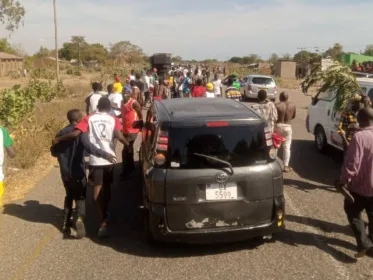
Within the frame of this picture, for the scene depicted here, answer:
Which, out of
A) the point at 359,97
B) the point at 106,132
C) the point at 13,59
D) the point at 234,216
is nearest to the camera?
the point at 234,216

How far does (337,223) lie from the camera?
5918 millimetres

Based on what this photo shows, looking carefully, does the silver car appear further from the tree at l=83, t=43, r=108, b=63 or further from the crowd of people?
the tree at l=83, t=43, r=108, b=63

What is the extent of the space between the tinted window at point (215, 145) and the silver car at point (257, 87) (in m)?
19.5

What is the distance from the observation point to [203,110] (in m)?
5.18

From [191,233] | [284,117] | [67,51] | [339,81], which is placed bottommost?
[191,233]

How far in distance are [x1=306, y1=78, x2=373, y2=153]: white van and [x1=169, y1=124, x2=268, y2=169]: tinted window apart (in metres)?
4.76

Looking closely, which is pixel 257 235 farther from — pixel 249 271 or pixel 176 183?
pixel 176 183

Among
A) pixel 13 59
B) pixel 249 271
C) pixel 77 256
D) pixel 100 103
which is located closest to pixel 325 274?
pixel 249 271

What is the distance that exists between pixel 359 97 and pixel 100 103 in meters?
4.09

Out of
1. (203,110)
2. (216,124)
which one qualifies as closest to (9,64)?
(203,110)

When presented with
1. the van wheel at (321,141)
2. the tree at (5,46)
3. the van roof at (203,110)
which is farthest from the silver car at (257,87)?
the tree at (5,46)

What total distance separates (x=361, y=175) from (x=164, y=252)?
2.33 metres

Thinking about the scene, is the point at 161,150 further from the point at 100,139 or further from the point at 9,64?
the point at 9,64

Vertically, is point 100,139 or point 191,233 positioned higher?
point 100,139
